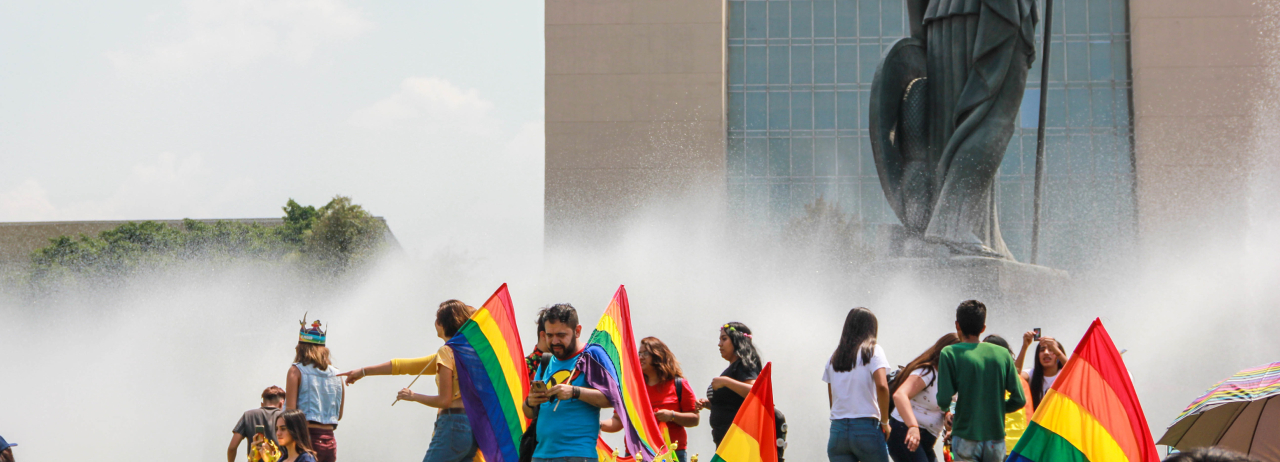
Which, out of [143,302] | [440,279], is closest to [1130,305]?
[440,279]

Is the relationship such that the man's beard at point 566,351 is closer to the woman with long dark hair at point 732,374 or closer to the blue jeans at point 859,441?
the woman with long dark hair at point 732,374

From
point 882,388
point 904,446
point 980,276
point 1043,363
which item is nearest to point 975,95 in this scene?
point 980,276

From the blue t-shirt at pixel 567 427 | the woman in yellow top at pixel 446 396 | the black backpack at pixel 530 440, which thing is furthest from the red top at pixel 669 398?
the blue t-shirt at pixel 567 427

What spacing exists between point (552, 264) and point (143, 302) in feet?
17.0

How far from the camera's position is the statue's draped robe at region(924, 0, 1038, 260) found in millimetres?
11734

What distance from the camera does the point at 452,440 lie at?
5.60 m

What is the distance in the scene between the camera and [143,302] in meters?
13.7

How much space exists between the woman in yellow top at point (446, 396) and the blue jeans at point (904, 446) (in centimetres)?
223

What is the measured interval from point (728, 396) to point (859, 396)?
0.72 metres

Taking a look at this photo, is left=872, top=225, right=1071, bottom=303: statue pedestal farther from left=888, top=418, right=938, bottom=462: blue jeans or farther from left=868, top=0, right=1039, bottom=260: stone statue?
left=888, top=418, right=938, bottom=462: blue jeans

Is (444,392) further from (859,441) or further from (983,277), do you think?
(983,277)

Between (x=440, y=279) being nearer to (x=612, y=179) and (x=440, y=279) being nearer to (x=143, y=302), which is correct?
(x=143, y=302)

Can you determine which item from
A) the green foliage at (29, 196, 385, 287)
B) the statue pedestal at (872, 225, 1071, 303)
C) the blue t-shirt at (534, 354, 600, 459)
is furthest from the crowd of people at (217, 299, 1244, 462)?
the green foliage at (29, 196, 385, 287)

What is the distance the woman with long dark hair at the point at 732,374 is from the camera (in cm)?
581
